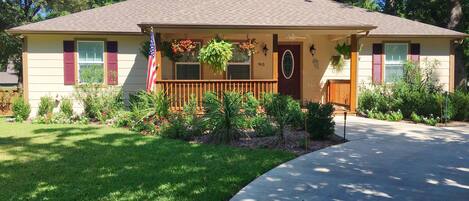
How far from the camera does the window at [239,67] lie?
15.1 metres

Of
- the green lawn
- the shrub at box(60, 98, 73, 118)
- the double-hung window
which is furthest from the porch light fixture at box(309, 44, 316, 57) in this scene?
the shrub at box(60, 98, 73, 118)

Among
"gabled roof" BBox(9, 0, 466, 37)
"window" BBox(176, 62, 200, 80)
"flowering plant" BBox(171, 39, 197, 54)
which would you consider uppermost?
"gabled roof" BBox(9, 0, 466, 37)

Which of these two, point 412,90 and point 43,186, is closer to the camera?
point 43,186

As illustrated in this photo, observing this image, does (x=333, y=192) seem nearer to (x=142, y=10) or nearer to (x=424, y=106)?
(x=424, y=106)

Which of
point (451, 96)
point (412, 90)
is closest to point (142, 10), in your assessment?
point (412, 90)

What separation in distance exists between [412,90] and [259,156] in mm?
7968

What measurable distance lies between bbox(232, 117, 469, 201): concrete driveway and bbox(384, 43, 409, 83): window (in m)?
6.08

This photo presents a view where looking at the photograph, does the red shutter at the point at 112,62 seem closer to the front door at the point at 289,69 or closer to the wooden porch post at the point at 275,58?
the wooden porch post at the point at 275,58

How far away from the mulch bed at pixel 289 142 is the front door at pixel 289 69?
6.42 metres

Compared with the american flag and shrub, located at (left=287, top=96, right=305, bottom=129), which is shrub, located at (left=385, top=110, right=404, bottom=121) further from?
the american flag

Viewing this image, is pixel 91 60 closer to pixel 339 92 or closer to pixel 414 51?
pixel 339 92

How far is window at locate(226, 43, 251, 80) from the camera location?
15.1 metres

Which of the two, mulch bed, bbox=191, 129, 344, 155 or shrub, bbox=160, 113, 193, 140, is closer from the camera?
mulch bed, bbox=191, 129, 344, 155

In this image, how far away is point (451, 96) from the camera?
1226 cm
